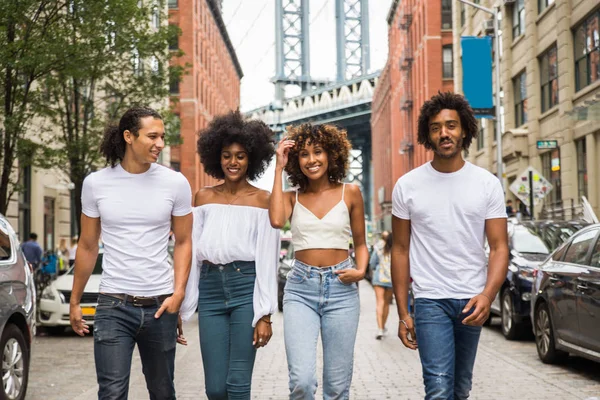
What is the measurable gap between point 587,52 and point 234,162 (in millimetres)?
22574

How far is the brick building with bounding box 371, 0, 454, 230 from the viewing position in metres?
54.6

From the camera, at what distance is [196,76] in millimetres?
62625

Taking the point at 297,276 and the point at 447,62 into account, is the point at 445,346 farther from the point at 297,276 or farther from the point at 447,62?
the point at 447,62

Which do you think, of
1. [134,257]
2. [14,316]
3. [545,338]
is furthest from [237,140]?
[545,338]

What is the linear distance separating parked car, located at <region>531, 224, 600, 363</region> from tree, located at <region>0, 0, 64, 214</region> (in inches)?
361

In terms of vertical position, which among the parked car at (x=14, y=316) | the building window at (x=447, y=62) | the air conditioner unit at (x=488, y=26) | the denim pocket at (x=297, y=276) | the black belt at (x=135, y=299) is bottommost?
the parked car at (x=14, y=316)

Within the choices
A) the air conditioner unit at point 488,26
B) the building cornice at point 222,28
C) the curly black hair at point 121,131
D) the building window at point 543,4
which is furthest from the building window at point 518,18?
the building cornice at point 222,28

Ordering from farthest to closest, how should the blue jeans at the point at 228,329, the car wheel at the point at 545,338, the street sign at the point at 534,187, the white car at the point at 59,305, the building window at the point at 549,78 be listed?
the building window at the point at 549,78 < the street sign at the point at 534,187 < the white car at the point at 59,305 < the car wheel at the point at 545,338 < the blue jeans at the point at 228,329

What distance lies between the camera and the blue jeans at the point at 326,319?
510 cm

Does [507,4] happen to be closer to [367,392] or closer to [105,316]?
[367,392]

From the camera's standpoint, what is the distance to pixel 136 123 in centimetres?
493

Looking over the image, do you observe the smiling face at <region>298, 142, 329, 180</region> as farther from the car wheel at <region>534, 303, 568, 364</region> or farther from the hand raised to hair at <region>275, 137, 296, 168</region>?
the car wheel at <region>534, 303, 568, 364</region>

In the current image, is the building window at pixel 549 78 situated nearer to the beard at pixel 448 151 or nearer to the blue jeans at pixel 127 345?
the beard at pixel 448 151

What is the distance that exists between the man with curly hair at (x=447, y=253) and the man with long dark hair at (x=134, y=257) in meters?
1.20
